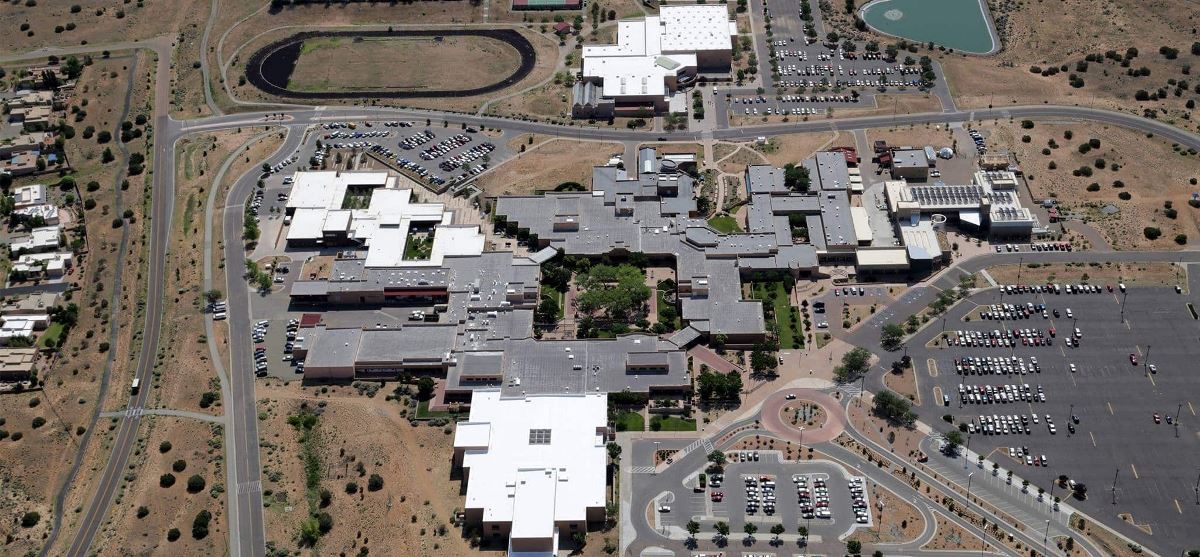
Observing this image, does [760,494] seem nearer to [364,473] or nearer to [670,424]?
[670,424]

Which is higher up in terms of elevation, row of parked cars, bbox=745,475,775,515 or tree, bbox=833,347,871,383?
tree, bbox=833,347,871,383

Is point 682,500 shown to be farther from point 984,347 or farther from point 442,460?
point 984,347

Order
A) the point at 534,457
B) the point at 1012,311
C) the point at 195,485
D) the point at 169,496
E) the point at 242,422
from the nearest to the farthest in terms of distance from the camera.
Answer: the point at 534,457 < the point at 169,496 < the point at 195,485 < the point at 242,422 < the point at 1012,311

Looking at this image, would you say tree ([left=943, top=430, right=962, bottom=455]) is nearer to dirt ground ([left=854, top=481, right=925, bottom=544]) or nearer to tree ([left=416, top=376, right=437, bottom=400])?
dirt ground ([left=854, top=481, right=925, bottom=544])

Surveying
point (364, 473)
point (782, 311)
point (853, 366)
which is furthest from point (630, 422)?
point (364, 473)

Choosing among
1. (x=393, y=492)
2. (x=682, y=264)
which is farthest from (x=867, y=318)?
(x=393, y=492)

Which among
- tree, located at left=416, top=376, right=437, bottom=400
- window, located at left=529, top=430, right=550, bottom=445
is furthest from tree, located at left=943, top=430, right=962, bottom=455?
tree, located at left=416, top=376, right=437, bottom=400

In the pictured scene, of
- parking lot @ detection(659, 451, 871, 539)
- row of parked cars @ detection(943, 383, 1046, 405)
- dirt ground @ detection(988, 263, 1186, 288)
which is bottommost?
parking lot @ detection(659, 451, 871, 539)
